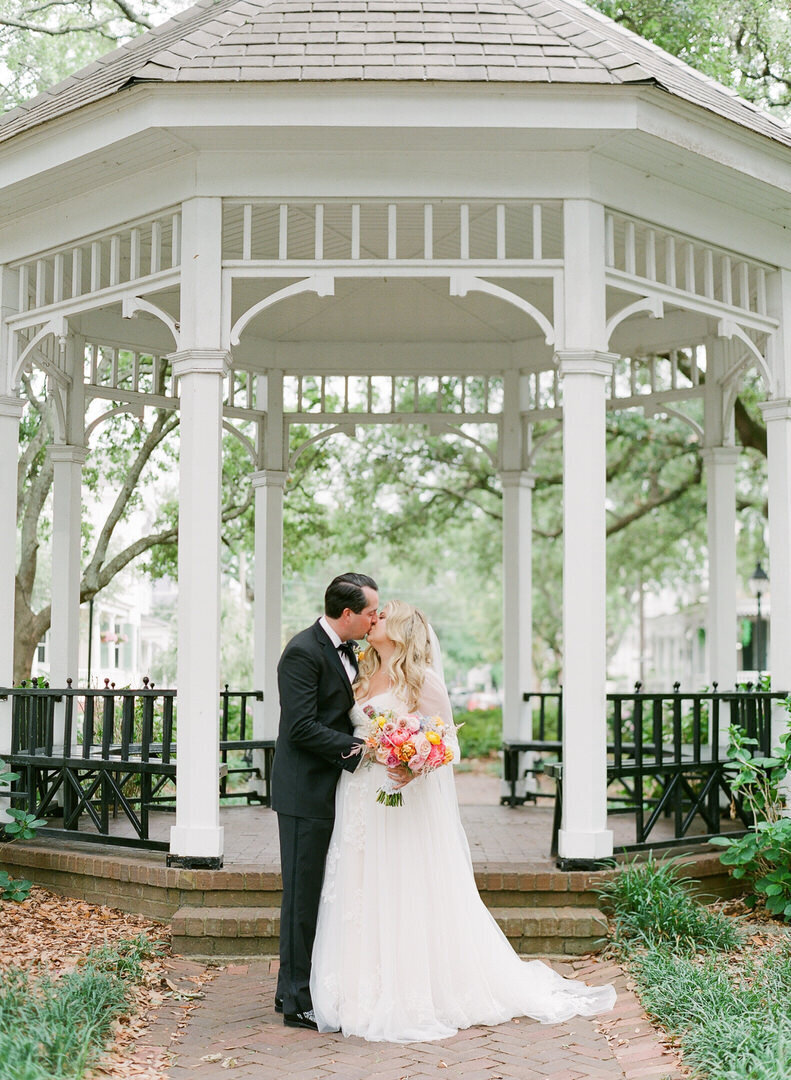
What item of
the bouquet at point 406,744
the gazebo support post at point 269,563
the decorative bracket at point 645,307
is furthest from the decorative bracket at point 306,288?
the gazebo support post at point 269,563

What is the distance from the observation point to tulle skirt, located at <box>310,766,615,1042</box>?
559cm

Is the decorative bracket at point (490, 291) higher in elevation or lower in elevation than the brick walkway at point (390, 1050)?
higher

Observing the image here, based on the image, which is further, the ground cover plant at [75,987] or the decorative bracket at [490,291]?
the decorative bracket at [490,291]

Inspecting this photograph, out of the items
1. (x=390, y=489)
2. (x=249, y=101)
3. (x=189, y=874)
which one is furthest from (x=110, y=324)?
(x=390, y=489)

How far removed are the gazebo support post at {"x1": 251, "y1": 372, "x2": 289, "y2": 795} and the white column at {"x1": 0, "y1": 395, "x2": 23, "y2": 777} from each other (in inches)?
123

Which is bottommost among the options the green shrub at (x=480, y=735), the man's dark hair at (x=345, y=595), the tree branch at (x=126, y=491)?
the green shrub at (x=480, y=735)

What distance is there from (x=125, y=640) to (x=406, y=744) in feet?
34.3

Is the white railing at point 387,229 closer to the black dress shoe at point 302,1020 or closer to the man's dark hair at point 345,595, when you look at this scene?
the man's dark hair at point 345,595

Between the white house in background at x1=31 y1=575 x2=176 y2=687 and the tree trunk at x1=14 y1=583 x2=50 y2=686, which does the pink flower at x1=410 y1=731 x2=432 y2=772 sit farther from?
the tree trunk at x1=14 y1=583 x2=50 y2=686

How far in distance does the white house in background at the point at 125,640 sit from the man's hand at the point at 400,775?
9101 mm

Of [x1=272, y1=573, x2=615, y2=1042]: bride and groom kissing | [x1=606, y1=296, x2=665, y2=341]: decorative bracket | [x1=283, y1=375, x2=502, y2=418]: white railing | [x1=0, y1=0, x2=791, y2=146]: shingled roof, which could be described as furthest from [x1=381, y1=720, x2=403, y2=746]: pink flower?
[x1=283, y1=375, x2=502, y2=418]: white railing

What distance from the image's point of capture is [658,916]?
6594mm

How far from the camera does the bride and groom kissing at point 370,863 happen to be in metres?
5.62

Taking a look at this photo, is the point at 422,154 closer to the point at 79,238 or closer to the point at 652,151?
the point at 652,151
